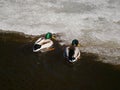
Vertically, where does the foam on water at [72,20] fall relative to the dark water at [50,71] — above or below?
above

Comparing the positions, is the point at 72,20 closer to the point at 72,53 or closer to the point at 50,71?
the point at 72,53

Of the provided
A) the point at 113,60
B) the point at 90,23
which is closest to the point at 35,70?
the point at 113,60

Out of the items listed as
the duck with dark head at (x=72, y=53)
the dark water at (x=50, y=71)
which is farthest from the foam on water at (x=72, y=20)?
the dark water at (x=50, y=71)

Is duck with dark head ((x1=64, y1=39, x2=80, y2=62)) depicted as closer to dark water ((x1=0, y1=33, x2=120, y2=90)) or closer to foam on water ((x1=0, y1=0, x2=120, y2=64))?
dark water ((x1=0, y1=33, x2=120, y2=90))

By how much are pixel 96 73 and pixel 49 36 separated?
2.77 metres

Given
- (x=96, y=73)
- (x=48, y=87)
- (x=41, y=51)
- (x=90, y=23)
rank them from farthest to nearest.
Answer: (x=90, y=23) < (x=41, y=51) < (x=96, y=73) < (x=48, y=87)

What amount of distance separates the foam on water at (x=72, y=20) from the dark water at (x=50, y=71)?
90cm

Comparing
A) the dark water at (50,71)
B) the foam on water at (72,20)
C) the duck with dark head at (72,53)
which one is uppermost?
the foam on water at (72,20)

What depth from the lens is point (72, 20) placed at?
14.2m

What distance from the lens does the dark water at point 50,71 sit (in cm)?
1012

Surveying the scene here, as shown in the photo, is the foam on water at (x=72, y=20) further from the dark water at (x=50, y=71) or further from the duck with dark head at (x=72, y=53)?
the dark water at (x=50, y=71)

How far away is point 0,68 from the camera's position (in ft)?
35.8

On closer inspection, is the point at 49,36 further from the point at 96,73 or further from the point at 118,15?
the point at 118,15

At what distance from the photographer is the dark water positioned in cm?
1012
